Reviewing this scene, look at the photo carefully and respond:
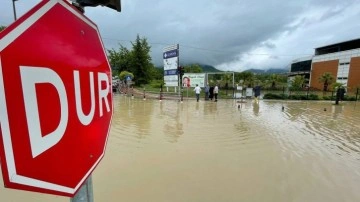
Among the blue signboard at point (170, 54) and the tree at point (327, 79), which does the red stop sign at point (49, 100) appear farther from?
the tree at point (327, 79)

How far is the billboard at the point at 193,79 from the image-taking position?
2556 cm

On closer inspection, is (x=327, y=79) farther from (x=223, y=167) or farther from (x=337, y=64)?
(x=223, y=167)

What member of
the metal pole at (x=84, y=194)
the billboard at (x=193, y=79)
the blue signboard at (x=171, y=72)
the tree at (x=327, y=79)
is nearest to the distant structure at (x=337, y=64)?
the tree at (x=327, y=79)

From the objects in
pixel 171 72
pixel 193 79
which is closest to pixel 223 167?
pixel 171 72

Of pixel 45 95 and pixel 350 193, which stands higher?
pixel 45 95

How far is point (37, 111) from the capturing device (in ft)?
2.43

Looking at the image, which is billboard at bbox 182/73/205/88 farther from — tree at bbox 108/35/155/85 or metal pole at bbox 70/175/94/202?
metal pole at bbox 70/175/94/202

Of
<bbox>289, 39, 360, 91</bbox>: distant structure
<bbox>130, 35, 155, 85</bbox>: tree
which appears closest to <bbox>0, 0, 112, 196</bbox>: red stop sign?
<bbox>130, 35, 155, 85</bbox>: tree

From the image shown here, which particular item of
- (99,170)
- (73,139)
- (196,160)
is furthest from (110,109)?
(196,160)

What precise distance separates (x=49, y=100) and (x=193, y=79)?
25380 mm

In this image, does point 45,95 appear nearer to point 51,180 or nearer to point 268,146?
point 51,180

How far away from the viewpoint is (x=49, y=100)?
79cm

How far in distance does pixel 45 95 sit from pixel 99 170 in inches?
174

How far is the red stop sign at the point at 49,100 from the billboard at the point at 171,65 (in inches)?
824
